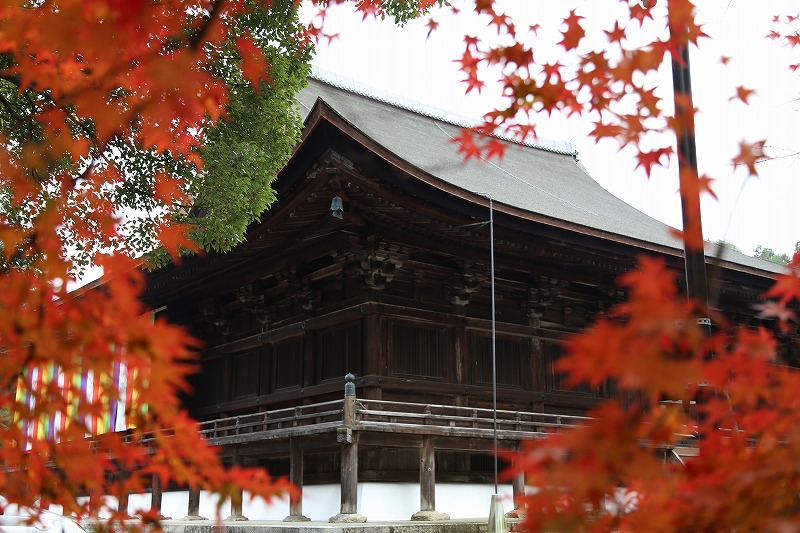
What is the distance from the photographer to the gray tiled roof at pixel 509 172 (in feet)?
48.8

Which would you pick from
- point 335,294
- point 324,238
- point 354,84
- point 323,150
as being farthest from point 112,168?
point 354,84

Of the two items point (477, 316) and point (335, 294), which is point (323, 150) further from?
point (477, 316)

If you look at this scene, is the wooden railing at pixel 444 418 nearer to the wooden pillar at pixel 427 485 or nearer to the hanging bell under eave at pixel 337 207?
the wooden pillar at pixel 427 485

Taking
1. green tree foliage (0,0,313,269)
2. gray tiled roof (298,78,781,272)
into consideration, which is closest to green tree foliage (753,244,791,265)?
gray tiled roof (298,78,781,272)

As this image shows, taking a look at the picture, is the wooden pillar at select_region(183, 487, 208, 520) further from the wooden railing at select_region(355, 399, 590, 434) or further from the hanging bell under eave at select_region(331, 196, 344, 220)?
the hanging bell under eave at select_region(331, 196, 344, 220)

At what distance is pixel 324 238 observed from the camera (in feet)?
39.1

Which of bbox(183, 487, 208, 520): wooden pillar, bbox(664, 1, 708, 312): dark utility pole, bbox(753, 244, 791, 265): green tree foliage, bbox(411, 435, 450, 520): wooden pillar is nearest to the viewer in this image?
bbox(664, 1, 708, 312): dark utility pole

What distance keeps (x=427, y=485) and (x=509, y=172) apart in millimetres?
9610

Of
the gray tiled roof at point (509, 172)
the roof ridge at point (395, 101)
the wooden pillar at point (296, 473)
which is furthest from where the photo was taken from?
the roof ridge at point (395, 101)

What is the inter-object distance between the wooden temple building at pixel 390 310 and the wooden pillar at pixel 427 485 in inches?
0.8

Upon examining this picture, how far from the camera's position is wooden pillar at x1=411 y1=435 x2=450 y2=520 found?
32.6 ft

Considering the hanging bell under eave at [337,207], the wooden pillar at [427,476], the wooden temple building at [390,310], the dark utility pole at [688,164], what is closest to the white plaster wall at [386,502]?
the wooden temple building at [390,310]

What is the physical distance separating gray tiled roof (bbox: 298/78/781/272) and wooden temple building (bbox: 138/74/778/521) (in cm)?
31

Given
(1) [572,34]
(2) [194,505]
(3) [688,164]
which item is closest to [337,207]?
(2) [194,505]
